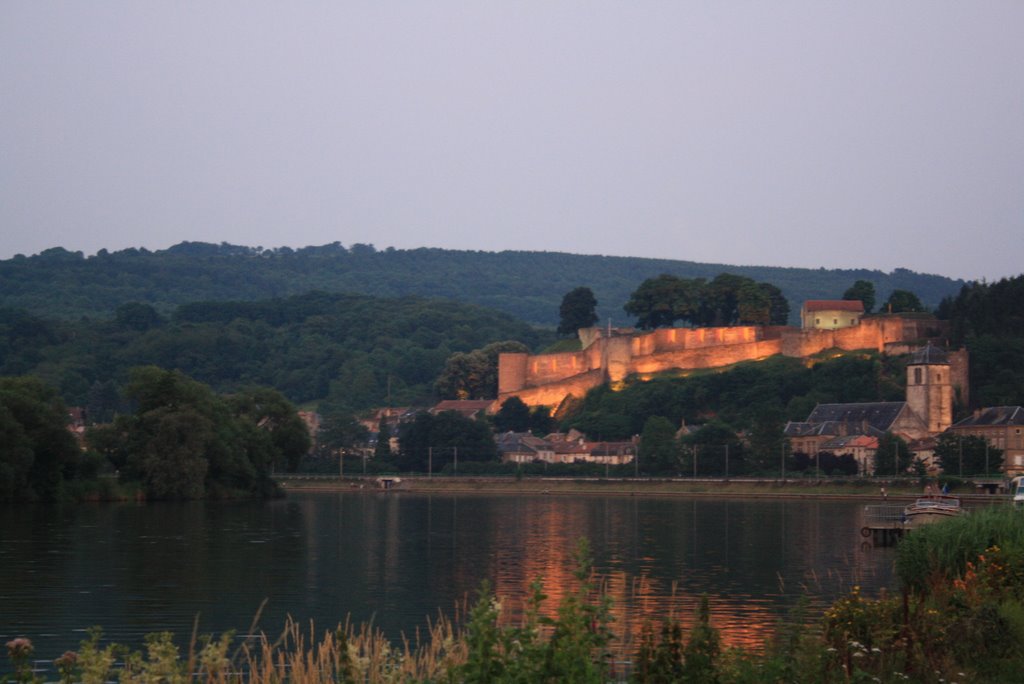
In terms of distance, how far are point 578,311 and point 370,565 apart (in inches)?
3269

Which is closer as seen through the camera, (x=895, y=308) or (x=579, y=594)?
(x=579, y=594)

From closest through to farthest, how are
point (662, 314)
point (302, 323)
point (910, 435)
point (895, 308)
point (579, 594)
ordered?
point (579, 594) < point (910, 435) < point (895, 308) < point (662, 314) < point (302, 323)

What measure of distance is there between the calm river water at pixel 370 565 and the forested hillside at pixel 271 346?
8060 cm

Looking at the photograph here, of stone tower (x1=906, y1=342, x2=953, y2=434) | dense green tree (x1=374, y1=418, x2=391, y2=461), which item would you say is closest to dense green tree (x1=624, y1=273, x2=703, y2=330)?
dense green tree (x1=374, y1=418, x2=391, y2=461)

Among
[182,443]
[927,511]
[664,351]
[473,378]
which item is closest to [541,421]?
[664,351]

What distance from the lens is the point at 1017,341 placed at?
85438 millimetres

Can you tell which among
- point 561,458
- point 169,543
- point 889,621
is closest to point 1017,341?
point 561,458

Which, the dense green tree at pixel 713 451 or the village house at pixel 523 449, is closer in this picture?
the dense green tree at pixel 713 451

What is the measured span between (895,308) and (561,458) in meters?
24.7

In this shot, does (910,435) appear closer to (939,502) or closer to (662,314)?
(662,314)

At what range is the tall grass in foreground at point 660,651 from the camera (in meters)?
8.70

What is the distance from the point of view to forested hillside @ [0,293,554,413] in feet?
439

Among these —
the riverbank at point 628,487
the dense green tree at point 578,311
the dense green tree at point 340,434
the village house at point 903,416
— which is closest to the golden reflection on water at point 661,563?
the riverbank at point 628,487

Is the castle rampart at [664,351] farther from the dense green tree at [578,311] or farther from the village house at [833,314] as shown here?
the dense green tree at [578,311]
